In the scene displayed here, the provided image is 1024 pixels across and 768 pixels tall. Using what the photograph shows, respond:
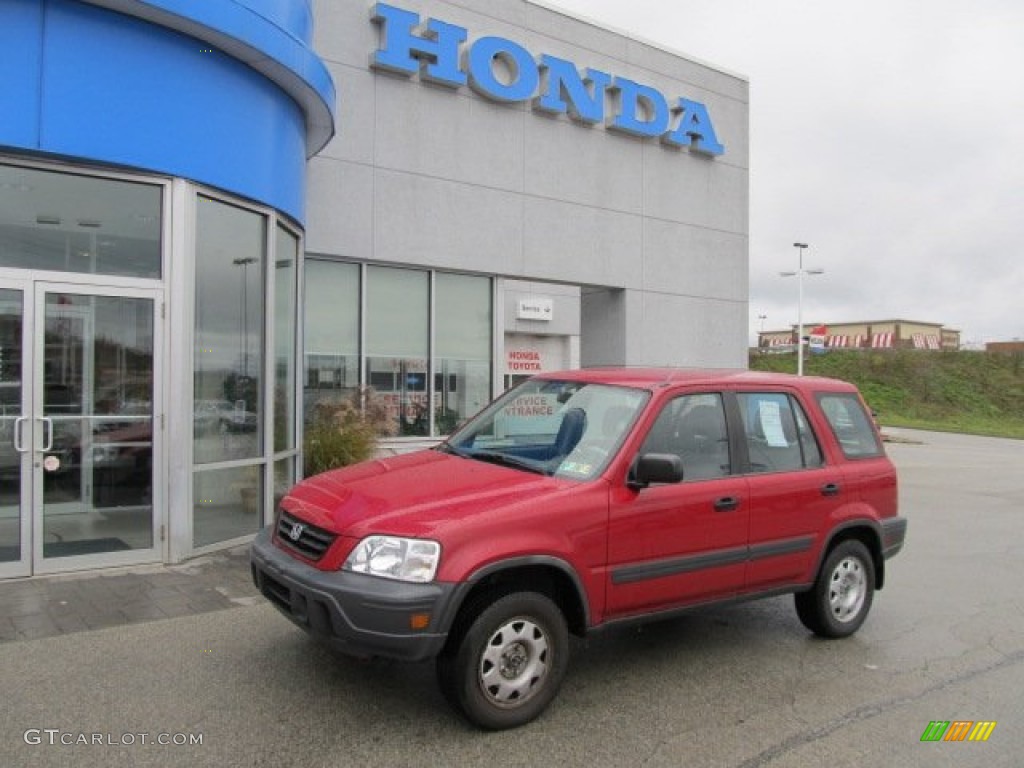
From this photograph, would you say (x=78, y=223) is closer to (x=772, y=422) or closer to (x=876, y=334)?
(x=772, y=422)

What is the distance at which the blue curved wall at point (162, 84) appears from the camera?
20.0 ft

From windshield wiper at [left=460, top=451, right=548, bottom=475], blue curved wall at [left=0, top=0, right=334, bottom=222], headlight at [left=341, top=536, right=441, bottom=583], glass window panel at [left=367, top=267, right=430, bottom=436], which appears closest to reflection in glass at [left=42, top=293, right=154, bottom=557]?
blue curved wall at [left=0, top=0, right=334, bottom=222]

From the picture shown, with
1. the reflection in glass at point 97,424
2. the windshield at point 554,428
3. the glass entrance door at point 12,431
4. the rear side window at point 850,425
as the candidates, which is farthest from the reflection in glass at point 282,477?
the rear side window at point 850,425

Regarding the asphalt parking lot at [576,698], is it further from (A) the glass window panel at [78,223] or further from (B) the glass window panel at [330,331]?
(B) the glass window panel at [330,331]

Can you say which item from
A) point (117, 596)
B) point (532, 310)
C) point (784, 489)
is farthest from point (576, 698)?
point (532, 310)

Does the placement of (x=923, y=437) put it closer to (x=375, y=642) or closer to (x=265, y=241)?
(x=265, y=241)

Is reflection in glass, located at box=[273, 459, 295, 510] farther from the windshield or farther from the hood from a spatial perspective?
the hood

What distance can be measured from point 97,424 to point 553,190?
8.38 metres

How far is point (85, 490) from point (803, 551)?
5518 millimetres

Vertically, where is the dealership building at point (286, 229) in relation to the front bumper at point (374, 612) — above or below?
above

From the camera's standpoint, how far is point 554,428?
4910 millimetres

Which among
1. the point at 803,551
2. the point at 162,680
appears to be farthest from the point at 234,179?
the point at 803,551

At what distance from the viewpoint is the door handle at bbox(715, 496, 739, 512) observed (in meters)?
4.76

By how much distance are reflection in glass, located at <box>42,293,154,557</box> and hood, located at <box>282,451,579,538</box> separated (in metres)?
2.90
